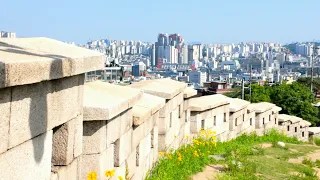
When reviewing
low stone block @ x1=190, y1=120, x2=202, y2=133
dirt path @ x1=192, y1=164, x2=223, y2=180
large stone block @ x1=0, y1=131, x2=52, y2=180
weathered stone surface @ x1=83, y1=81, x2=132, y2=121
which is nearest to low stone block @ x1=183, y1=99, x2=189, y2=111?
low stone block @ x1=190, y1=120, x2=202, y2=133

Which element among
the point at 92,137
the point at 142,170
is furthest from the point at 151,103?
the point at 92,137

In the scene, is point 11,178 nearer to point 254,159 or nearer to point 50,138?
point 50,138

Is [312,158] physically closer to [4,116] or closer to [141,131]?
[141,131]

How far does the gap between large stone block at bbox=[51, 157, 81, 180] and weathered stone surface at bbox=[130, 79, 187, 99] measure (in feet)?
12.1

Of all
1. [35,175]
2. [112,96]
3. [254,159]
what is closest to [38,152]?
[35,175]

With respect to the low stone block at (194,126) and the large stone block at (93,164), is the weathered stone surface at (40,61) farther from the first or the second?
the low stone block at (194,126)

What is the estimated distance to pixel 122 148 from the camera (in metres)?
4.93

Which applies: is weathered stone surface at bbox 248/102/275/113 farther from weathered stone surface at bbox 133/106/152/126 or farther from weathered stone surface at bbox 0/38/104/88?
weathered stone surface at bbox 0/38/104/88

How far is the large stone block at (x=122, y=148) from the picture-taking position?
4.80 meters

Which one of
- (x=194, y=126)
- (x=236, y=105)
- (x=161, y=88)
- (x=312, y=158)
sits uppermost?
(x=161, y=88)

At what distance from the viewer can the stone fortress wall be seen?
278 cm

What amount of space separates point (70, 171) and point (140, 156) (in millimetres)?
2358

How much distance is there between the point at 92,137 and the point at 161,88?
3960 mm

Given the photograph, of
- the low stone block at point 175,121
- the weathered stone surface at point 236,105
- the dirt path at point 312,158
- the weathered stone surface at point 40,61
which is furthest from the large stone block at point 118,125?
the weathered stone surface at point 236,105
